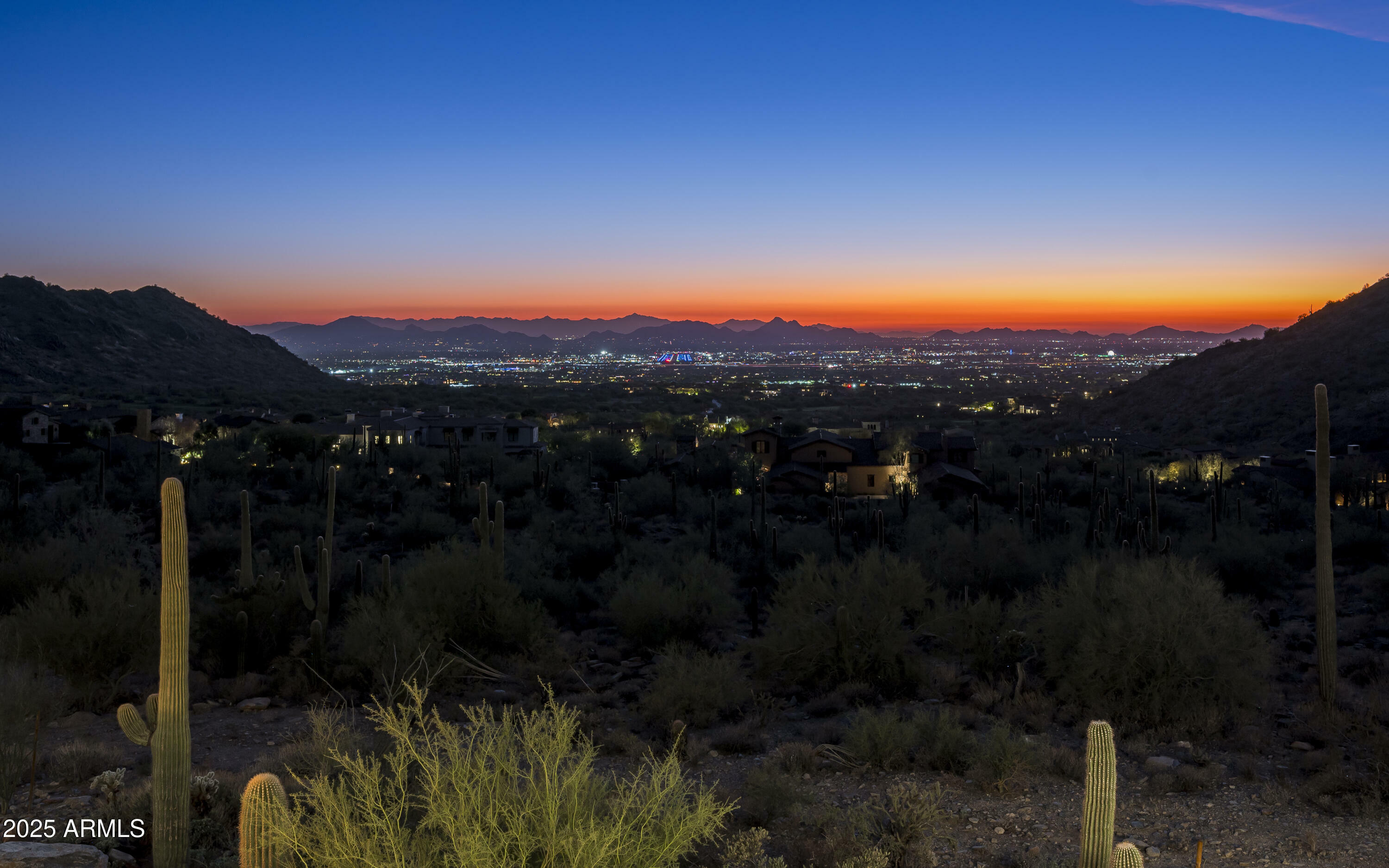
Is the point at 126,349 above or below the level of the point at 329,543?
above

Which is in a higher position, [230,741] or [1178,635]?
[1178,635]

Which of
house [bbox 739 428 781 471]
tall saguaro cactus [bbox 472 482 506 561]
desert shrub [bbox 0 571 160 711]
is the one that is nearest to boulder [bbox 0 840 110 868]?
desert shrub [bbox 0 571 160 711]

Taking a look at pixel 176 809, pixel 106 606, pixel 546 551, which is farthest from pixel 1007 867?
pixel 546 551

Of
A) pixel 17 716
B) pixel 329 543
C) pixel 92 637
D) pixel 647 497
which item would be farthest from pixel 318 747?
pixel 647 497

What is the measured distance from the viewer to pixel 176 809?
24.1ft

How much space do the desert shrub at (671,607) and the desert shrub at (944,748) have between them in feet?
21.7

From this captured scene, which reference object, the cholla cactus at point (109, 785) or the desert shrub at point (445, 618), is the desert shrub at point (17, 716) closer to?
the cholla cactus at point (109, 785)

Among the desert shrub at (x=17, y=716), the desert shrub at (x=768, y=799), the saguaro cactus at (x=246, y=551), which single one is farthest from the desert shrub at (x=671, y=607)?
the desert shrub at (x=17, y=716)

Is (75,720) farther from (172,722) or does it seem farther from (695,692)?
(695,692)

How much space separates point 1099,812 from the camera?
6.73 metres

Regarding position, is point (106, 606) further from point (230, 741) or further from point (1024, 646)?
point (1024, 646)

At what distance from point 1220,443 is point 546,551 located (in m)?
53.6

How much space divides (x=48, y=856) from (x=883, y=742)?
866cm

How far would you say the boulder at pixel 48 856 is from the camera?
22.1ft
